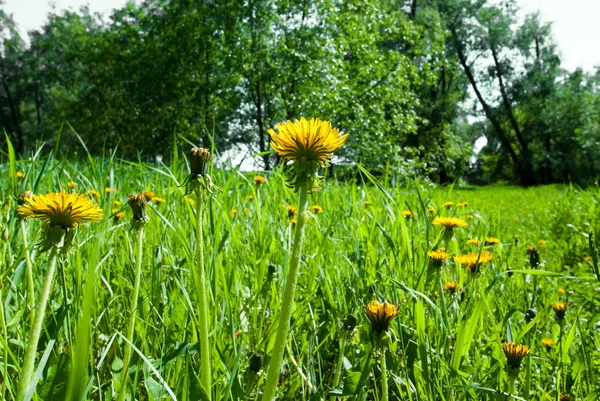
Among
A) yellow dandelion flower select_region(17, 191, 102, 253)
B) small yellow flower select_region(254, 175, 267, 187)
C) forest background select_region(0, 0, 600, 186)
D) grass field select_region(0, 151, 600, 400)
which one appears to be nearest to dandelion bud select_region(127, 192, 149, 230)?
grass field select_region(0, 151, 600, 400)

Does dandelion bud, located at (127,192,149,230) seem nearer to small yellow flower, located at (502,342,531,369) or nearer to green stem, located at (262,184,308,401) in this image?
green stem, located at (262,184,308,401)

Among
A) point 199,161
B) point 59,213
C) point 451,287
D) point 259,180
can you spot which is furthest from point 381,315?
point 259,180

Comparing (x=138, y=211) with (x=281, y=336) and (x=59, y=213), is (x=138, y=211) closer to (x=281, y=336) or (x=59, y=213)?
(x=59, y=213)

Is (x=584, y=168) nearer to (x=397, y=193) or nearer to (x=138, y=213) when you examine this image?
(x=397, y=193)

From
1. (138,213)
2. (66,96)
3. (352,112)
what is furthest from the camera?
(66,96)

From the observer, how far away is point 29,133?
31.7 metres

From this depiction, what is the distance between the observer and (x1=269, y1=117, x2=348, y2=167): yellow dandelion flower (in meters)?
0.66

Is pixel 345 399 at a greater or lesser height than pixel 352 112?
lesser

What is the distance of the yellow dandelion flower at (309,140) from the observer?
0.66 meters

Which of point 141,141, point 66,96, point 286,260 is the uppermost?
point 66,96

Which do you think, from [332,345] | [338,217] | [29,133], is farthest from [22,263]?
[29,133]

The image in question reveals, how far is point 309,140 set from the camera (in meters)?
0.66

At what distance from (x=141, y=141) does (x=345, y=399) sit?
513 inches

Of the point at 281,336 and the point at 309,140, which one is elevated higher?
the point at 309,140
